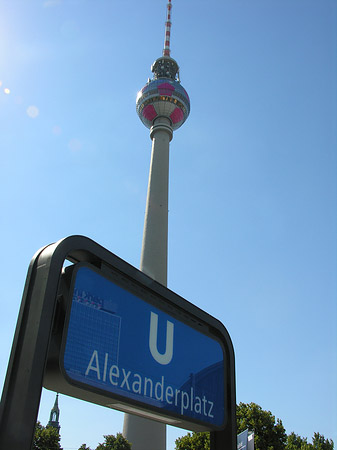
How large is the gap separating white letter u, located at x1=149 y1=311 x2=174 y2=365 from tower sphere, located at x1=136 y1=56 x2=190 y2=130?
53.8 metres

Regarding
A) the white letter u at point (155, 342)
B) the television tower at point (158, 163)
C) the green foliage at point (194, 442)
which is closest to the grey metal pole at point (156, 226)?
the television tower at point (158, 163)

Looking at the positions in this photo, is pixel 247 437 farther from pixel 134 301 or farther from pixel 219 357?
pixel 134 301

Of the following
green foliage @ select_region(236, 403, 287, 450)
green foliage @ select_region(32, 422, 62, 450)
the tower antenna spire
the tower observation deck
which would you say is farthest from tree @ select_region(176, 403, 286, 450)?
the tower antenna spire

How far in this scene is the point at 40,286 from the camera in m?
3.41

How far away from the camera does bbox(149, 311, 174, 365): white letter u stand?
4.26 m

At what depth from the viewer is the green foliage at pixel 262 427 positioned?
36719 mm

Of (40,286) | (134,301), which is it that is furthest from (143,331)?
(40,286)

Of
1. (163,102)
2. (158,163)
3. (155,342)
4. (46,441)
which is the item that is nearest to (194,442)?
(46,441)

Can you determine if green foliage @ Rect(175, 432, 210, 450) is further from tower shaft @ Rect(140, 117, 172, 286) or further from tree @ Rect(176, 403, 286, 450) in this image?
tower shaft @ Rect(140, 117, 172, 286)

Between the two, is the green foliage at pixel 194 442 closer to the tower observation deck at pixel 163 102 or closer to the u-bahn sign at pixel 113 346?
the tower observation deck at pixel 163 102

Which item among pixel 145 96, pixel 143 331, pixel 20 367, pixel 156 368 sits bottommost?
pixel 20 367

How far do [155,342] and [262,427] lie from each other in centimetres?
3802

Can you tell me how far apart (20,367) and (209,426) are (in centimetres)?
239

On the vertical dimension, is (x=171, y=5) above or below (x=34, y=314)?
above
